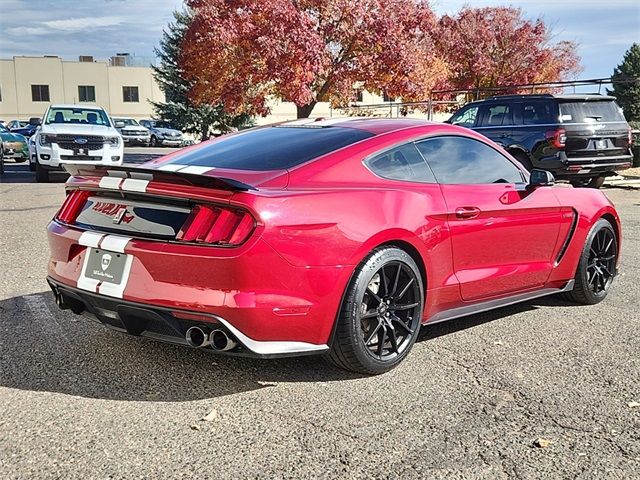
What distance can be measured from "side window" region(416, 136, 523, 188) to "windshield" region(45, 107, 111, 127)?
13.1 meters

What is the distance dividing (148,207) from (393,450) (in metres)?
1.76

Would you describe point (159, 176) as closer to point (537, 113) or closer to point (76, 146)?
Result: point (537, 113)

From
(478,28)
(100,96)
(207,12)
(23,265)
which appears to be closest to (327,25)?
(207,12)

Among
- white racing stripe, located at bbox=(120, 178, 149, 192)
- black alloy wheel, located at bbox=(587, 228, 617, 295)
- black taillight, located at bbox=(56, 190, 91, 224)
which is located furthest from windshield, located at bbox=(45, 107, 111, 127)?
white racing stripe, located at bbox=(120, 178, 149, 192)

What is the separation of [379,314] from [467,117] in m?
11.0

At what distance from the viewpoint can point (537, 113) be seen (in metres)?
12.4

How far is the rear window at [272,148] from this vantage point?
4062 millimetres

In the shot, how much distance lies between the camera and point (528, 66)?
1361 inches

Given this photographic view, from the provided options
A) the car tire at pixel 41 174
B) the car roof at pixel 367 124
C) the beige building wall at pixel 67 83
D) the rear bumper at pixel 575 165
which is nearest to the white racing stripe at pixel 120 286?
the car roof at pixel 367 124

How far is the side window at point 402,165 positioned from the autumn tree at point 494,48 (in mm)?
29775

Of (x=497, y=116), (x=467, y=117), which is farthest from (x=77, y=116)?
(x=497, y=116)

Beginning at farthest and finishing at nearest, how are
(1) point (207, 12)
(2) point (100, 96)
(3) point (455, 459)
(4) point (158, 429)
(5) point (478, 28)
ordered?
(2) point (100, 96) → (5) point (478, 28) → (1) point (207, 12) → (4) point (158, 429) → (3) point (455, 459)

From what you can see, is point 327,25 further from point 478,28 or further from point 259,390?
point 478,28

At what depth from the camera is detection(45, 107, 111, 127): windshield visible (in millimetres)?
16234
